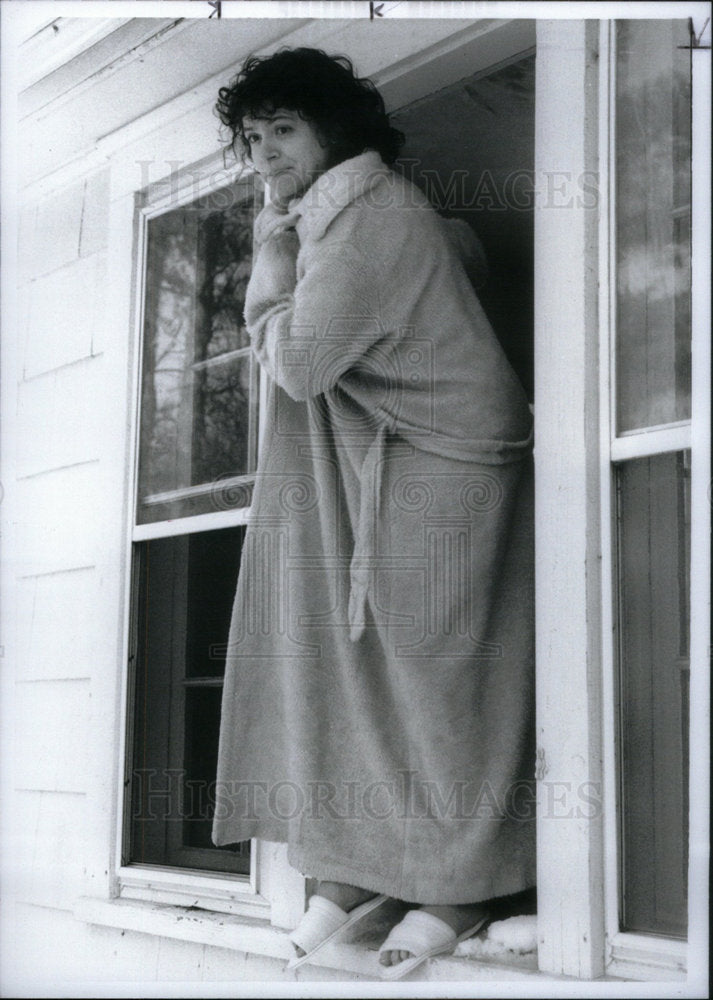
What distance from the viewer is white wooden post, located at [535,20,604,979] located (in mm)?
1693

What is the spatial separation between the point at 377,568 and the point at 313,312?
0.35 metres

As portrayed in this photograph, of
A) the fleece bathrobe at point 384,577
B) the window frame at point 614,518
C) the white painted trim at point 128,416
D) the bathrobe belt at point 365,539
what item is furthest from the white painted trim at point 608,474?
the white painted trim at point 128,416

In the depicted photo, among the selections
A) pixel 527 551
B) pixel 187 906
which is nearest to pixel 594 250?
pixel 527 551

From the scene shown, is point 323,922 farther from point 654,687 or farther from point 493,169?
point 493,169

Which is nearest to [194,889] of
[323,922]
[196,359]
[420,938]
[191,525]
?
[323,922]

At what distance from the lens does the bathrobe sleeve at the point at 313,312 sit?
1835 mm

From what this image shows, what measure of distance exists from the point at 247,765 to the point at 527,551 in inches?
18.6

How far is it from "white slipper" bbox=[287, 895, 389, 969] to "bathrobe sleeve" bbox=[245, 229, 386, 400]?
0.67 m

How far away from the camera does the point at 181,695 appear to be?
1957 mm

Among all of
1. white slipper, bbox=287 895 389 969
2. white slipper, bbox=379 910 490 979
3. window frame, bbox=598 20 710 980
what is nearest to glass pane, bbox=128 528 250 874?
white slipper, bbox=287 895 389 969

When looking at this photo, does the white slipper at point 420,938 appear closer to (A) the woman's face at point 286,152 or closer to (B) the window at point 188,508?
(B) the window at point 188,508

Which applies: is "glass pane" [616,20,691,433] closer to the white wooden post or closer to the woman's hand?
the white wooden post

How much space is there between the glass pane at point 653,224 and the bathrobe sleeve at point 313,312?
13.0 inches

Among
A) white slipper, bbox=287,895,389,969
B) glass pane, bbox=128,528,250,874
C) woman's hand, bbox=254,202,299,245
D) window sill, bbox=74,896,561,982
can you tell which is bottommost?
window sill, bbox=74,896,561,982
